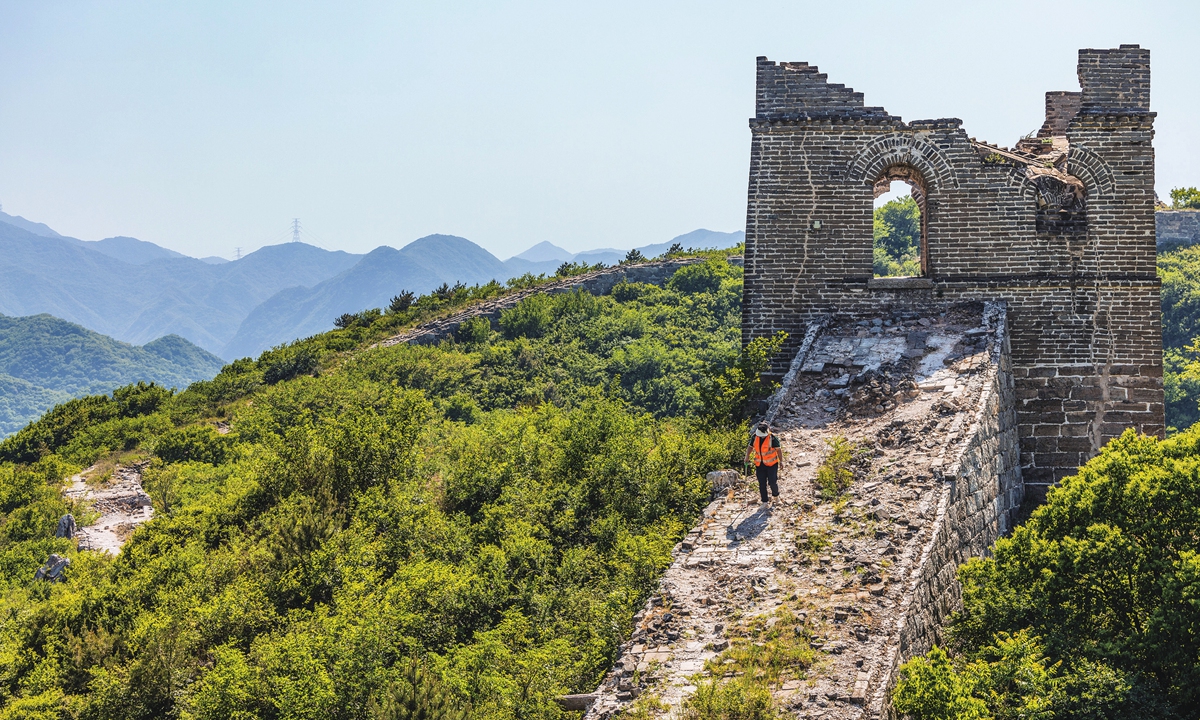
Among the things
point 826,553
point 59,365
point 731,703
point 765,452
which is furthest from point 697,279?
point 59,365

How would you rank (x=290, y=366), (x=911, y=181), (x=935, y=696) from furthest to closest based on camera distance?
(x=290, y=366)
(x=911, y=181)
(x=935, y=696)

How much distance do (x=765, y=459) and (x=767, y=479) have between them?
258 mm

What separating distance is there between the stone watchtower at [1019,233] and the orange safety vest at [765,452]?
4456 mm

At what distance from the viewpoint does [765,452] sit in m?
9.48

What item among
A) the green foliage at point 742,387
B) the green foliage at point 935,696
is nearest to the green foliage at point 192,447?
the green foliage at point 742,387

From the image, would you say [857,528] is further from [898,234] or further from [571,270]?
[898,234]

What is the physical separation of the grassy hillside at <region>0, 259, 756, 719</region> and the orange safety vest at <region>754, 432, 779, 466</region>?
49.2 inches

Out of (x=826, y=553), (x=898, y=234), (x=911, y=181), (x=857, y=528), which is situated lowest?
(x=826, y=553)

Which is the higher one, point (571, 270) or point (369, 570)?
point (571, 270)

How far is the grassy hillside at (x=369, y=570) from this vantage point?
317 inches

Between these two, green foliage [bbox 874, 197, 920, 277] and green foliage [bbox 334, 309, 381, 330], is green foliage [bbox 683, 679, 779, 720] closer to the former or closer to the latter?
green foliage [bbox 334, 309, 381, 330]

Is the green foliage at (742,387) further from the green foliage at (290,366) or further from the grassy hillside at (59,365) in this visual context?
the grassy hillside at (59,365)

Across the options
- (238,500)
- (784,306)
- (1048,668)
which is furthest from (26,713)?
(784,306)

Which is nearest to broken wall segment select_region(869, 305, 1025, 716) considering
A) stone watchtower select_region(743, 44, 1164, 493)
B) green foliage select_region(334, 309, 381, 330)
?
stone watchtower select_region(743, 44, 1164, 493)
